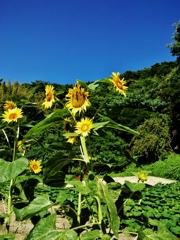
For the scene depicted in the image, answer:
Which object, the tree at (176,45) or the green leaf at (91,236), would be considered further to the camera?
the tree at (176,45)

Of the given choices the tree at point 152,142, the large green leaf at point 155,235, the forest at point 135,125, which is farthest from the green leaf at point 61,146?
the tree at point 152,142

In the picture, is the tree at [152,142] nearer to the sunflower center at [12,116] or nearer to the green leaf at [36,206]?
the sunflower center at [12,116]

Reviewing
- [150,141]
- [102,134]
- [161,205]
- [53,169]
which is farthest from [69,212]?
[150,141]

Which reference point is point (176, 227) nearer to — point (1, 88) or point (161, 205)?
point (161, 205)

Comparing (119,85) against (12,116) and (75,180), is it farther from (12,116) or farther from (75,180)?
(12,116)

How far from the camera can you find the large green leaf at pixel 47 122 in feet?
3.30

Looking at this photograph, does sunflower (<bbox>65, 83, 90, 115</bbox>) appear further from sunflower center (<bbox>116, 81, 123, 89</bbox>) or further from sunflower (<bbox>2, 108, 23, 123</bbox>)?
A: sunflower (<bbox>2, 108, 23, 123</bbox>)

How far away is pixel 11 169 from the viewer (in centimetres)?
107

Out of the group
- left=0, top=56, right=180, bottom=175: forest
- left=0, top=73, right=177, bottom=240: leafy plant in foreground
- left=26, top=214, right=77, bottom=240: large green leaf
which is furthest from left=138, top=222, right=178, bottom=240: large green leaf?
left=0, top=56, right=180, bottom=175: forest

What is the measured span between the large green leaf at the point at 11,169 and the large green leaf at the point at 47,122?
137 millimetres

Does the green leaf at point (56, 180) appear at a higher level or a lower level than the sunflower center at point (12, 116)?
lower

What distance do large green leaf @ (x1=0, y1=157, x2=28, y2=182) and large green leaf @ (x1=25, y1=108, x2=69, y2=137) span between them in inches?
5.4

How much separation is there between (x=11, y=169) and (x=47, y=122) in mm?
231

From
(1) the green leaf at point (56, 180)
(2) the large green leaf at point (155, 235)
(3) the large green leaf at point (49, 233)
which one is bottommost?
(2) the large green leaf at point (155, 235)
